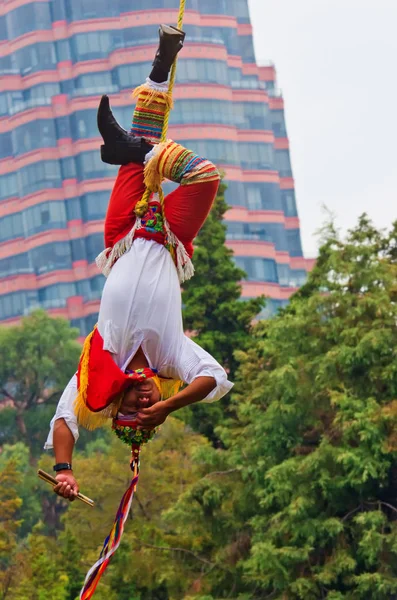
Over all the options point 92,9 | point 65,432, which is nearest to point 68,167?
point 92,9

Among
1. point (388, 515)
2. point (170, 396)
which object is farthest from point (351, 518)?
point (170, 396)

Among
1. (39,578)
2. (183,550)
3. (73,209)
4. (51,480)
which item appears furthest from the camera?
(73,209)

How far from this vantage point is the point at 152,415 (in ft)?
24.3

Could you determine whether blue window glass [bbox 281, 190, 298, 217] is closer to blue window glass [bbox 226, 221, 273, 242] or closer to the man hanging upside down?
blue window glass [bbox 226, 221, 273, 242]

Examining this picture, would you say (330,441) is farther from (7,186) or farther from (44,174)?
(7,186)

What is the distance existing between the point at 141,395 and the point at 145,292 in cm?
43

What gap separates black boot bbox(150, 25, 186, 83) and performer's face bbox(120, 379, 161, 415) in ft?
4.43

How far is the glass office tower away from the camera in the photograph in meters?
70.1

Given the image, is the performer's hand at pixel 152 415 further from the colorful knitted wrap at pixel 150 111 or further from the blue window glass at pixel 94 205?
the blue window glass at pixel 94 205

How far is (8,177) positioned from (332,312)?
47876mm

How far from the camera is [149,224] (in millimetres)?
7621

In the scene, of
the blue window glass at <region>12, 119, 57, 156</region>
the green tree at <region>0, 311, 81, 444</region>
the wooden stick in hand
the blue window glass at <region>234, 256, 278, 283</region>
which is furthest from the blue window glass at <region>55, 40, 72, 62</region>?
the wooden stick in hand

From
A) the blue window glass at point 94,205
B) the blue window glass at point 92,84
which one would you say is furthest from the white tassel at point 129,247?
the blue window glass at point 92,84

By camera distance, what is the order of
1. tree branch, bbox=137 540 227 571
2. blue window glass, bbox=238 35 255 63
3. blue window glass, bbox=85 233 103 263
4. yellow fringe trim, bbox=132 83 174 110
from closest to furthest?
yellow fringe trim, bbox=132 83 174 110 → tree branch, bbox=137 540 227 571 → blue window glass, bbox=85 233 103 263 → blue window glass, bbox=238 35 255 63
